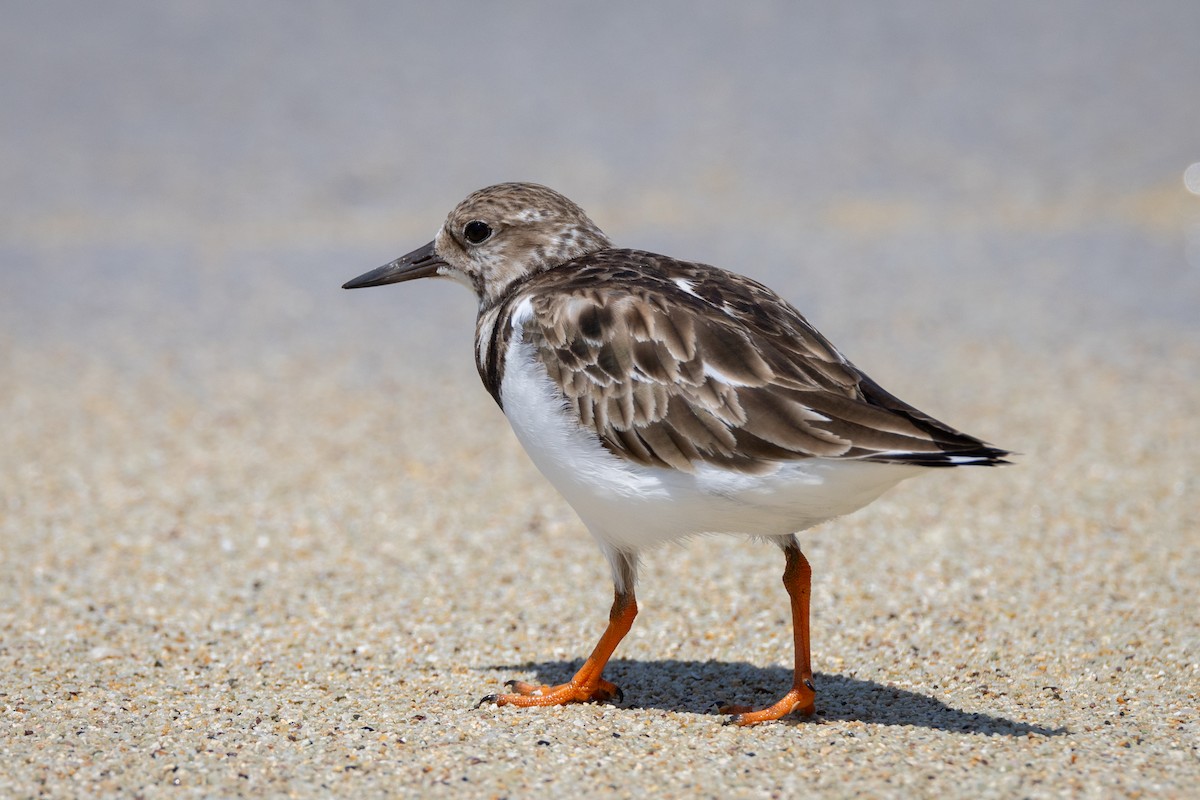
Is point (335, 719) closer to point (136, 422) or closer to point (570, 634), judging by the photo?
point (570, 634)

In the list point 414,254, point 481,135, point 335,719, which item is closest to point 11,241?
point 481,135

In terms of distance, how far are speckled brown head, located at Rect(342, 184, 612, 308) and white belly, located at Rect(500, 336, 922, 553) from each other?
0.71 meters

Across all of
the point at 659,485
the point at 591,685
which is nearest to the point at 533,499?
the point at 591,685

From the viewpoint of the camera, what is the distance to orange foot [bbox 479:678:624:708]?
523 cm

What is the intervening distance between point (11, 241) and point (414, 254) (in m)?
13.2

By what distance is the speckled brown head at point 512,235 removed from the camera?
562cm

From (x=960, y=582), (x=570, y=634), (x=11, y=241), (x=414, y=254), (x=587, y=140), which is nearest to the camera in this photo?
(x=414, y=254)

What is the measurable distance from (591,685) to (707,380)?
4.80ft

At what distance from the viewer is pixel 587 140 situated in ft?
67.5

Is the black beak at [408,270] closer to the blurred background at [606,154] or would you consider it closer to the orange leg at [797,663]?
the orange leg at [797,663]

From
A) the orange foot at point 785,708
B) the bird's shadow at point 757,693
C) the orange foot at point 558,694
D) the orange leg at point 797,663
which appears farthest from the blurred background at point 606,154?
the orange foot at point 785,708

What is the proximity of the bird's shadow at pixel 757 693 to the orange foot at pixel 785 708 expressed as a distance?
58 millimetres

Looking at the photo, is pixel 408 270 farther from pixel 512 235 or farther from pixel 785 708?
pixel 785 708

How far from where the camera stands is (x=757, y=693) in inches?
214
